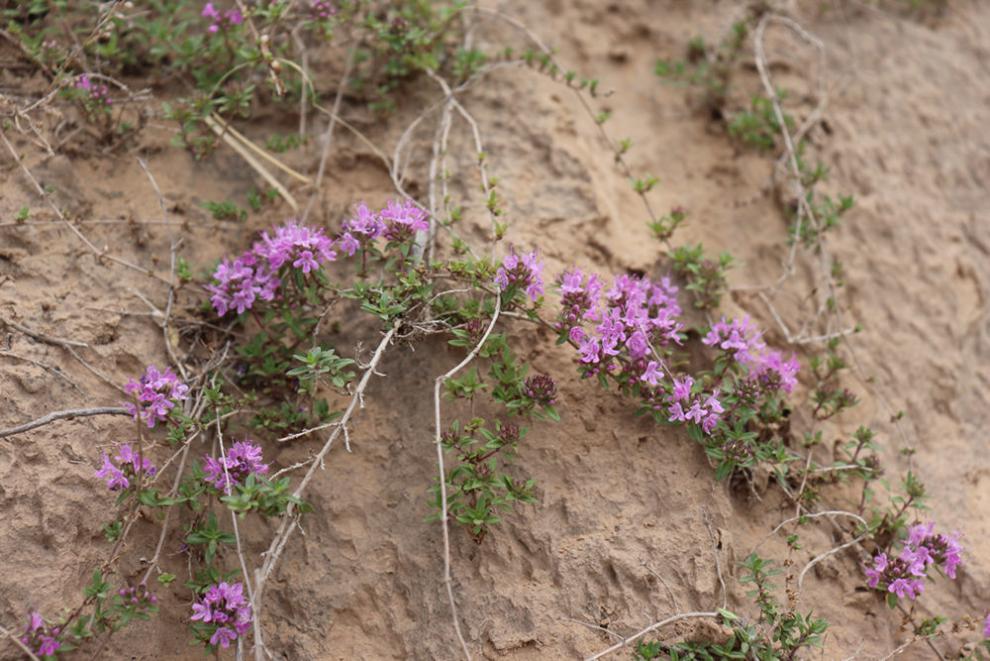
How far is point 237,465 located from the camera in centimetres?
319

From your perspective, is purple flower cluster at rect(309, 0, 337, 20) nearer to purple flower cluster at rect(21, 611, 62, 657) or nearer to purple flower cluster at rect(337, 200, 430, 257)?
purple flower cluster at rect(337, 200, 430, 257)

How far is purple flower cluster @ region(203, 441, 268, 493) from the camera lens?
3.19 meters

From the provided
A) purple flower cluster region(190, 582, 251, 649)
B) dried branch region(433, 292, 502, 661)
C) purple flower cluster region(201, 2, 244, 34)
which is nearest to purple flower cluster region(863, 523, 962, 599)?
dried branch region(433, 292, 502, 661)

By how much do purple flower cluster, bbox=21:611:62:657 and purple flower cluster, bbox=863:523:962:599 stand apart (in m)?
2.88

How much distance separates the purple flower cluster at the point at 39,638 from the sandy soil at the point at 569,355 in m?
0.11

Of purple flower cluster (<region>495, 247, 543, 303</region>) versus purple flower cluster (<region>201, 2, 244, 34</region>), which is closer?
purple flower cluster (<region>495, 247, 543, 303</region>)

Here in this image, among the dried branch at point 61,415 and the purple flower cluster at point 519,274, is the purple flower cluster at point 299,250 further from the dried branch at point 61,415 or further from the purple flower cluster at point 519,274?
the dried branch at point 61,415

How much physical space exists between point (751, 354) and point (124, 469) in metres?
2.41

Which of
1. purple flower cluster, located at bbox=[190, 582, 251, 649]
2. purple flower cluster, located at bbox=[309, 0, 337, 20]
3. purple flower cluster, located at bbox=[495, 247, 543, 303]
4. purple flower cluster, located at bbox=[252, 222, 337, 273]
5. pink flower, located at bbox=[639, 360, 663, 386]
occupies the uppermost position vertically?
purple flower cluster, located at bbox=[309, 0, 337, 20]

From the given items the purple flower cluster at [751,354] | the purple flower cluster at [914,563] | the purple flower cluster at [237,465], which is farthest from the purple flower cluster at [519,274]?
the purple flower cluster at [914,563]

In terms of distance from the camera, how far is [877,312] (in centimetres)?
438

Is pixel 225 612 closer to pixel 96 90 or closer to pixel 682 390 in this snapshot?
pixel 682 390

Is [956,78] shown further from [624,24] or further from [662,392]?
[662,392]

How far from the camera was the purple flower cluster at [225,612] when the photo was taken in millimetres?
→ 3018
